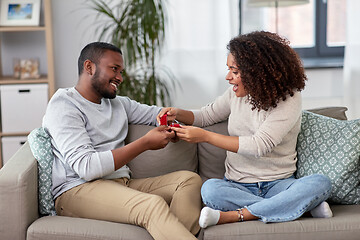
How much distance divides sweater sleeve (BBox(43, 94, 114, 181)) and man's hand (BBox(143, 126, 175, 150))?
17cm

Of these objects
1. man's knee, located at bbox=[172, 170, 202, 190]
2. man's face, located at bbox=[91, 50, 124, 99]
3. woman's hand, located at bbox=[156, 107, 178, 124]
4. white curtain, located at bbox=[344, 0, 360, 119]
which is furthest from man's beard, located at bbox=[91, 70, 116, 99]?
white curtain, located at bbox=[344, 0, 360, 119]

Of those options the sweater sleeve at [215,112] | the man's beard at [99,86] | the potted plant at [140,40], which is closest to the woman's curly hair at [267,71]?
the sweater sleeve at [215,112]

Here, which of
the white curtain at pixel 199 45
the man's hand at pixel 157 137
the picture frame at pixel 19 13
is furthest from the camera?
the white curtain at pixel 199 45

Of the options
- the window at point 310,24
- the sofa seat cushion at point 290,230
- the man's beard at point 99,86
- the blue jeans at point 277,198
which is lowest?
the sofa seat cushion at point 290,230

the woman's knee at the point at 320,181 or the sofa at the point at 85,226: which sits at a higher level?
the woman's knee at the point at 320,181

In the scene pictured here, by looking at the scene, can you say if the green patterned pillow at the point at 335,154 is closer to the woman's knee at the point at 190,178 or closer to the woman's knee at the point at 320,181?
the woman's knee at the point at 320,181

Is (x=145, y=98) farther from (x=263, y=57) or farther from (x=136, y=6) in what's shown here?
(x=263, y=57)

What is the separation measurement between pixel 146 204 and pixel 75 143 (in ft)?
1.21

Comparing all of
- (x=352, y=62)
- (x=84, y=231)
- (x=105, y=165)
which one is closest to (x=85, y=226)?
(x=84, y=231)

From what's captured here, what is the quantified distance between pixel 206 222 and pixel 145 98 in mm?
1835

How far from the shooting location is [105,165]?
2.11 metres

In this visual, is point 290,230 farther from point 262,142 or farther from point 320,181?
point 262,142

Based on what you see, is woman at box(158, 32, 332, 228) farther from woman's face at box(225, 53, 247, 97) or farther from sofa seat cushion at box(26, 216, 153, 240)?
sofa seat cushion at box(26, 216, 153, 240)

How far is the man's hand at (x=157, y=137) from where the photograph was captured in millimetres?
2197
